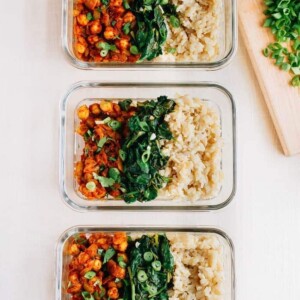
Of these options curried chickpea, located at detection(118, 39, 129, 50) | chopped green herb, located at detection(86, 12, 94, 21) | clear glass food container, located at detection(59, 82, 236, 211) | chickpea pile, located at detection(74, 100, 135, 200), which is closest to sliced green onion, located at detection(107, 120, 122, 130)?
chickpea pile, located at detection(74, 100, 135, 200)

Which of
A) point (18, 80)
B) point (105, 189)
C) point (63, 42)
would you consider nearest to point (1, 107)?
point (18, 80)

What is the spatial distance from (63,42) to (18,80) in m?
0.23

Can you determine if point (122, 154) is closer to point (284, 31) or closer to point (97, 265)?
point (97, 265)

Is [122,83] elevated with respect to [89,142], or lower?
elevated

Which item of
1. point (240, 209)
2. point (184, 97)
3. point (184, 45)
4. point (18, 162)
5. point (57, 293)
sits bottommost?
point (57, 293)

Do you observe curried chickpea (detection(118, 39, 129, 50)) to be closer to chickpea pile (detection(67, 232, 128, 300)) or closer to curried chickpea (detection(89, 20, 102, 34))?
curried chickpea (detection(89, 20, 102, 34))

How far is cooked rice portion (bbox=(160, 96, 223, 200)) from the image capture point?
1980mm

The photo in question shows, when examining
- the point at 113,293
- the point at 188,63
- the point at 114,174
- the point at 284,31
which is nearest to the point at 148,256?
the point at 113,293

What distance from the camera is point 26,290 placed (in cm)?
214

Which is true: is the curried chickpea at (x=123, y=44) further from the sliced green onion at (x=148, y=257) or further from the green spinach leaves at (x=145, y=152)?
the sliced green onion at (x=148, y=257)

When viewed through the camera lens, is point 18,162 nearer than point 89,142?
No

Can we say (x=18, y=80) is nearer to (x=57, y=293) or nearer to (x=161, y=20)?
(x=161, y=20)

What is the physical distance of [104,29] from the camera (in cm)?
202

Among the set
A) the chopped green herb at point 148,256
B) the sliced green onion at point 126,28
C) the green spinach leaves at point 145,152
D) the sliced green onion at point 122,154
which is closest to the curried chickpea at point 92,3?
the sliced green onion at point 126,28
